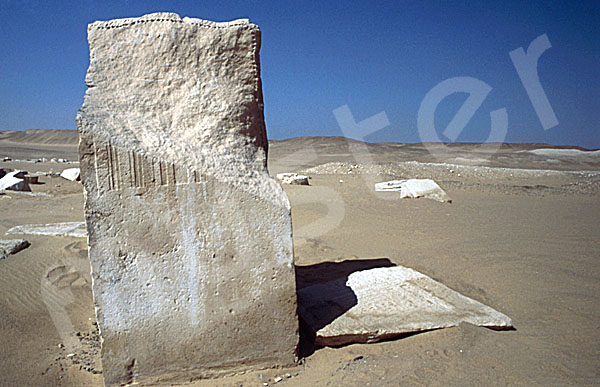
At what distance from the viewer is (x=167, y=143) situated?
201 cm

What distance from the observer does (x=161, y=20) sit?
206 centimetres

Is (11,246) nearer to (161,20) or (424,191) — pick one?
(161,20)

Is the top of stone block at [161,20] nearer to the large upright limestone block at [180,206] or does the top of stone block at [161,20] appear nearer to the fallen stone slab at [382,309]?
the large upright limestone block at [180,206]

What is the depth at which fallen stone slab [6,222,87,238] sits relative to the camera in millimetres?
4730

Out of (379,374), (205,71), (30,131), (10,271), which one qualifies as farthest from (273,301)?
(30,131)

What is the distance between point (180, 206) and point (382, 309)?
1.47 m

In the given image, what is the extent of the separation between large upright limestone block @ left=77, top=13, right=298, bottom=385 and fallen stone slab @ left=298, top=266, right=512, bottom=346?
0.37 metres

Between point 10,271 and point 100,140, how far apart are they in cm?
255

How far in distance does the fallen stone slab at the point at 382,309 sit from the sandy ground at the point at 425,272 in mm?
78

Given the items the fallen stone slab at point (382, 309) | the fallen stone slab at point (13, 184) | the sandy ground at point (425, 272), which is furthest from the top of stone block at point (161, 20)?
the fallen stone slab at point (13, 184)

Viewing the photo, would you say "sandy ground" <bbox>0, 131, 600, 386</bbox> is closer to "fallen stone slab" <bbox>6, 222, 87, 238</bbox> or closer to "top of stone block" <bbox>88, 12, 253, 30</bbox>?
"fallen stone slab" <bbox>6, 222, 87, 238</bbox>

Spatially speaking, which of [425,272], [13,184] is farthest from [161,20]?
[13,184]

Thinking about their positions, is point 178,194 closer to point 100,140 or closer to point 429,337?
point 100,140

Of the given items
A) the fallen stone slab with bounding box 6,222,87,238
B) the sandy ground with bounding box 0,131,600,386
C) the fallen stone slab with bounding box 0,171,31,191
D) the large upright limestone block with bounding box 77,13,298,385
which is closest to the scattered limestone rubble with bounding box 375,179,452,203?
the sandy ground with bounding box 0,131,600,386
